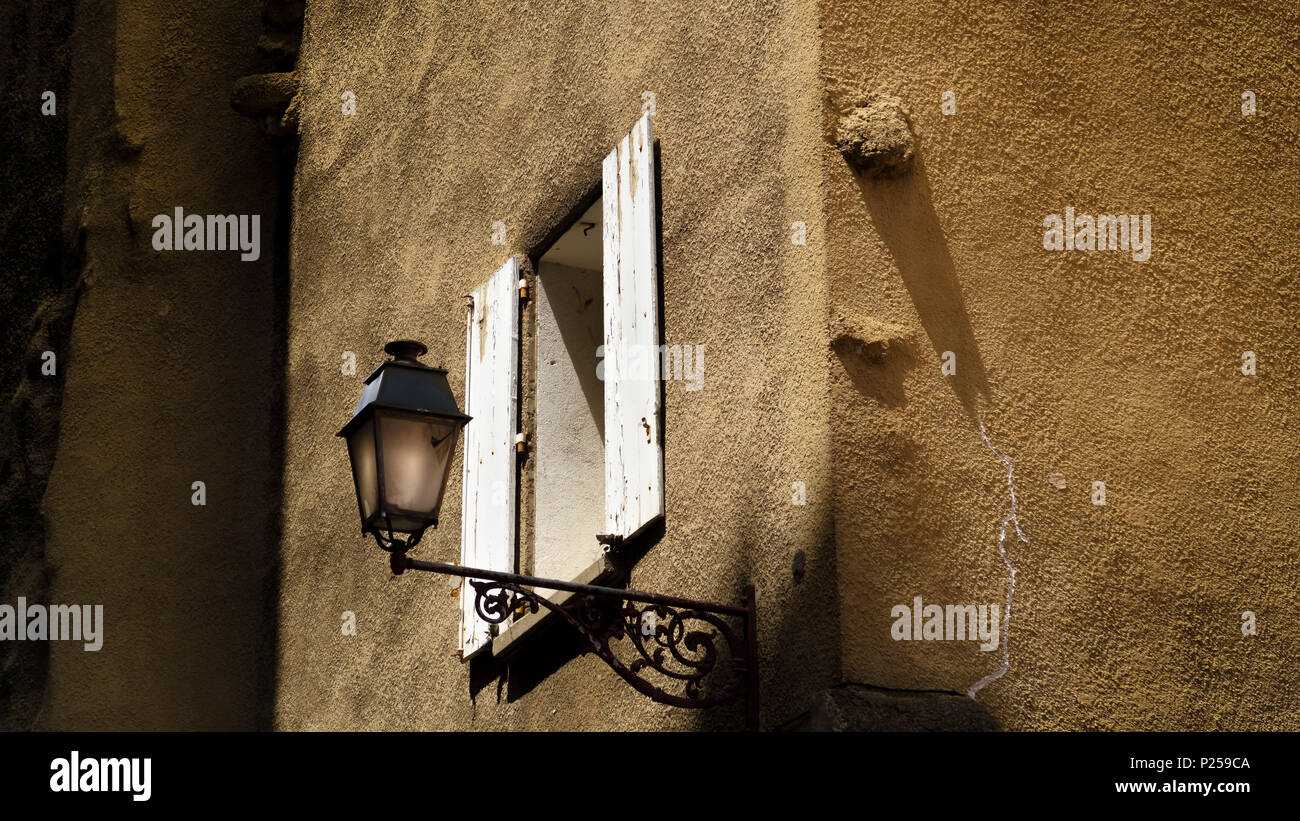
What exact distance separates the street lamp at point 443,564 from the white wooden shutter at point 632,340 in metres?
0.58

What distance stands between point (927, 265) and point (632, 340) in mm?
1037

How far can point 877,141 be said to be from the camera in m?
4.32

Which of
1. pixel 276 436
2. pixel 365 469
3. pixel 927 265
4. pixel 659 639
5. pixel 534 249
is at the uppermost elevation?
pixel 534 249

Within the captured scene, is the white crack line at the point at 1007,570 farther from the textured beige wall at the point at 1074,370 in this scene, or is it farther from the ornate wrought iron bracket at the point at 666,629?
the ornate wrought iron bracket at the point at 666,629

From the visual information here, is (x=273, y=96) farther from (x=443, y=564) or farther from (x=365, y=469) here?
(x=443, y=564)

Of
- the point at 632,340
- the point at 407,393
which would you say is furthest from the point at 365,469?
the point at 632,340

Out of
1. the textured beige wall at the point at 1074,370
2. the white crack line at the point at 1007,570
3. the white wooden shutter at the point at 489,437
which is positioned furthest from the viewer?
the white wooden shutter at the point at 489,437

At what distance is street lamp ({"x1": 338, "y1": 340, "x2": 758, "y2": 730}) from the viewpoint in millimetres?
4051

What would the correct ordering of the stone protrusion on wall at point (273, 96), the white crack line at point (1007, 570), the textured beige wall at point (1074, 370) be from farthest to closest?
the stone protrusion on wall at point (273, 96)
the textured beige wall at point (1074, 370)
the white crack line at point (1007, 570)

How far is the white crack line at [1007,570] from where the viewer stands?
3.97 metres

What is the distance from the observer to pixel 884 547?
4012mm

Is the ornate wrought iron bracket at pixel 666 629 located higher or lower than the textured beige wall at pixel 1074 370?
lower

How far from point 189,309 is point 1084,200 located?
5230 mm

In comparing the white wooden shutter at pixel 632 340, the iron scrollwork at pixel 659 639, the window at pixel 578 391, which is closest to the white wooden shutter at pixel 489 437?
the window at pixel 578 391
